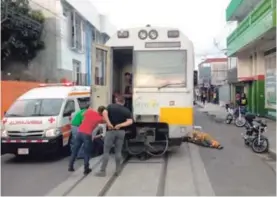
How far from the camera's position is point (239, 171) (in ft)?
31.3

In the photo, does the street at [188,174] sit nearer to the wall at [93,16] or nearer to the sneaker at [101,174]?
the sneaker at [101,174]

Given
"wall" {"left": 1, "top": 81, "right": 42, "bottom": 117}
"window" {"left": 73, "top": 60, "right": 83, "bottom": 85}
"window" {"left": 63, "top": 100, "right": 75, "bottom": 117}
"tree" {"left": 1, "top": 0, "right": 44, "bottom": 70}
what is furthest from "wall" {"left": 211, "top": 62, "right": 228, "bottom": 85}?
"window" {"left": 63, "top": 100, "right": 75, "bottom": 117}

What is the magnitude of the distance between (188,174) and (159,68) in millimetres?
3416

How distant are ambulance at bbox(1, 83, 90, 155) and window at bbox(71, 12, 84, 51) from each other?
1733 centimetres

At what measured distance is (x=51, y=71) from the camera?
88.9ft

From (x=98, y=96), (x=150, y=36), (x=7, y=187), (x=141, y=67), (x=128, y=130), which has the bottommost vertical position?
(x=7, y=187)

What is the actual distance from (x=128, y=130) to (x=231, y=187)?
415cm

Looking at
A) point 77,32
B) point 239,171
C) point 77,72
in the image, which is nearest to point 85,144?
point 239,171

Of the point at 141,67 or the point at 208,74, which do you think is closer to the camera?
the point at 141,67

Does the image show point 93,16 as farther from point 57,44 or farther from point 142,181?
point 142,181

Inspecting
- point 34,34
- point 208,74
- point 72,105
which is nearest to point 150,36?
point 72,105

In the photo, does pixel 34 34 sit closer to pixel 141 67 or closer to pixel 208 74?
pixel 141 67

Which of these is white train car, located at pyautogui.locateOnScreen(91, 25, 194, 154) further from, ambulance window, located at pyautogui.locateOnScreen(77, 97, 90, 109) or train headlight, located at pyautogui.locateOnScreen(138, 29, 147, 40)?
ambulance window, located at pyautogui.locateOnScreen(77, 97, 90, 109)

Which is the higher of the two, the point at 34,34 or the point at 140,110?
the point at 34,34
